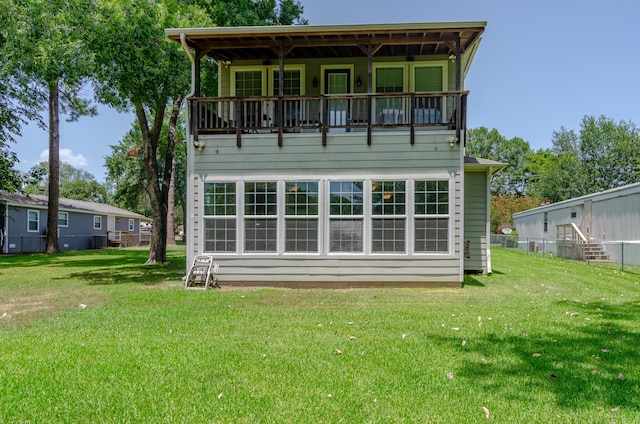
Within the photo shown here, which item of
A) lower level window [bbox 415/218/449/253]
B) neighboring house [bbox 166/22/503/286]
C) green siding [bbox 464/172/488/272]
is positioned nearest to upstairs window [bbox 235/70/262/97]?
neighboring house [bbox 166/22/503/286]

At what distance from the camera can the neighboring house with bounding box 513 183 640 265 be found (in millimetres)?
14875

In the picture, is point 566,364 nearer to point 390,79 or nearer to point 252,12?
point 390,79

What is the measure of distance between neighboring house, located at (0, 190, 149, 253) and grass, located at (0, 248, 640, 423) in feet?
57.6

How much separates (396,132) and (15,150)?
18.3 m

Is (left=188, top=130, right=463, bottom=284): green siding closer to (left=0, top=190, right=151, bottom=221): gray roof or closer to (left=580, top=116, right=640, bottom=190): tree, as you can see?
(left=0, top=190, right=151, bottom=221): gray roof

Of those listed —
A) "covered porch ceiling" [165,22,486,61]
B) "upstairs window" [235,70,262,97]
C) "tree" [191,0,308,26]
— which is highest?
"tree" [191,0,308,26]

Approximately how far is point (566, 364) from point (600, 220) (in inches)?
653

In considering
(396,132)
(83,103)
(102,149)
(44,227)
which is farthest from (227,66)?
(102,149)

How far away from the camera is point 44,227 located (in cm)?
2481

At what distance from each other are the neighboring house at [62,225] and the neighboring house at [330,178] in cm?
1661

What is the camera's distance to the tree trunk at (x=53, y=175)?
22.4 m

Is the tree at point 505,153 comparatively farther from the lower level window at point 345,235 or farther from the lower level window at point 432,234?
the lower level window at point 345,235

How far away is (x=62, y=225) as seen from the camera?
1040 inches

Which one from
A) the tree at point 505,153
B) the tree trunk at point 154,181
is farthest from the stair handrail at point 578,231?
the tree at point 505,153
